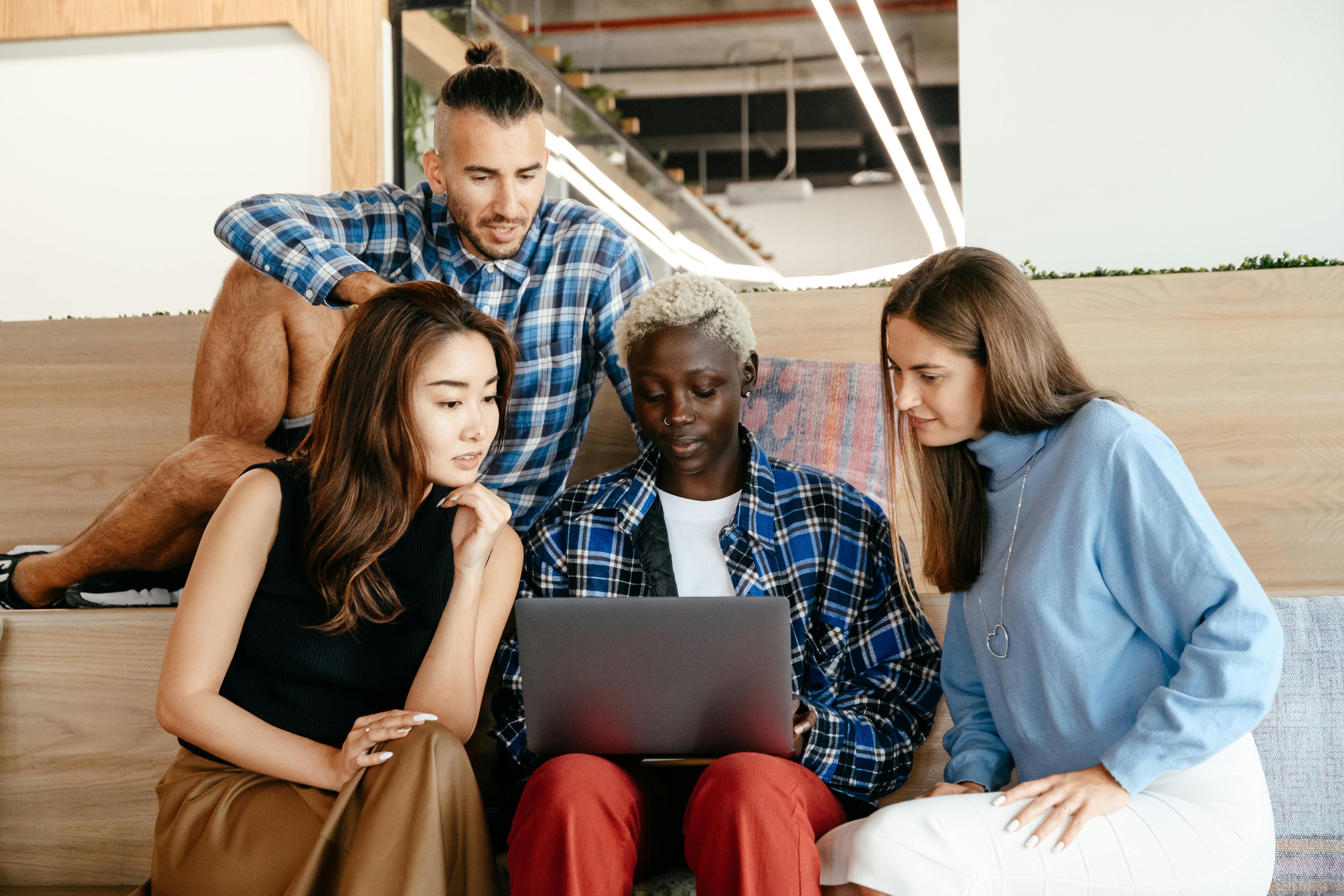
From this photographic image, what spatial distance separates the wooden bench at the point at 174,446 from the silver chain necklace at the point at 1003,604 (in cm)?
29

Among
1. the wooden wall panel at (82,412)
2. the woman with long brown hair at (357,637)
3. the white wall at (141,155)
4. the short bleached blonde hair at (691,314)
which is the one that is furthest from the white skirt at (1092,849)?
the white wall at (141,155)

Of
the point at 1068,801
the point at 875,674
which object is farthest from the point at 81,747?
the point at 1068,801

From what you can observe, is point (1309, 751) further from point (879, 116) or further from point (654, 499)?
point (879, 116)

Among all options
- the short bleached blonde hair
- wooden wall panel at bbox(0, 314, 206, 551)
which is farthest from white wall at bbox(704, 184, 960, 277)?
the short bleached blonde hair

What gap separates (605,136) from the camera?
5996 millimetres

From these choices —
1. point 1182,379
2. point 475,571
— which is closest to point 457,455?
point 475,571

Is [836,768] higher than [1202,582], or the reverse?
[1202,582]

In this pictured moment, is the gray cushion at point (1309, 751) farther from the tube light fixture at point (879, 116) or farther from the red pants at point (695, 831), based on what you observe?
the tube light fixture at point (879, 116)

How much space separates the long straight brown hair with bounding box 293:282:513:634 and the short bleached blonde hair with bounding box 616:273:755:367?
1.04ft

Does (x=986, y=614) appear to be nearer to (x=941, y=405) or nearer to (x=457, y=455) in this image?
(x=941, y=405)

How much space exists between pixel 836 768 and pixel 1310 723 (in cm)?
75

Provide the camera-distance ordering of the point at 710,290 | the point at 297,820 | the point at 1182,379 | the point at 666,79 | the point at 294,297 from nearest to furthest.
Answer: the point at 297,820 < the point at 710,290 < the point at 294,297 < the point at 1182,379 < the point at 666,79

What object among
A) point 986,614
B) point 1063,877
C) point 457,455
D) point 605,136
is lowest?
point 1063,877

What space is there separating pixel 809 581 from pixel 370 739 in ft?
2.31
